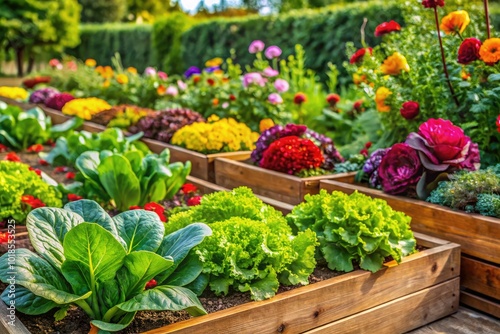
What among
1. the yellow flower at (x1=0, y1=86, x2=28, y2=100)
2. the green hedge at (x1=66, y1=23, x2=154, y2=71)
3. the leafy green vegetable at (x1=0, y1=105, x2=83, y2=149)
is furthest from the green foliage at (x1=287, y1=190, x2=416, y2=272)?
the green hedge at (x1=66, y1=23, x2=154, y2=71)

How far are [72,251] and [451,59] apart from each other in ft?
9.66

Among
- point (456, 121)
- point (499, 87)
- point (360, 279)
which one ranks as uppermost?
point (499, 87)

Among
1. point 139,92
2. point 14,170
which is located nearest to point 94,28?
point 139,92

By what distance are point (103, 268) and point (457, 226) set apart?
1778 mm

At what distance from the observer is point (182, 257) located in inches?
92.0

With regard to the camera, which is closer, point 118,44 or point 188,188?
point 188,188

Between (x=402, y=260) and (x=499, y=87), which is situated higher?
(x=499, y=87)

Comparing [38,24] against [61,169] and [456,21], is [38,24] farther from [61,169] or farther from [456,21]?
[456,21]

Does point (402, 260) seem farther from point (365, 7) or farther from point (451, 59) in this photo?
point (365, 7)

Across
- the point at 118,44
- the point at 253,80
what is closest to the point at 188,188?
the point at 253,80

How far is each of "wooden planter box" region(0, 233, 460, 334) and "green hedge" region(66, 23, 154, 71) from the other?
13.6 metres

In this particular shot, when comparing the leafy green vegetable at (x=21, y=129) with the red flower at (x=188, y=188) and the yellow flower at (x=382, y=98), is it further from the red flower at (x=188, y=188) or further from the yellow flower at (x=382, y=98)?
the yellow flower at (x=382, y=98)

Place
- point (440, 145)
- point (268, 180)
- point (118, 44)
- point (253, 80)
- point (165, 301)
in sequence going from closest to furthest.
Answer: point (165, 301) < point (440, 145) < point (268, 180) < point (253, 80) < point (118, 44)

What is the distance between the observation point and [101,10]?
3009 centimetres
